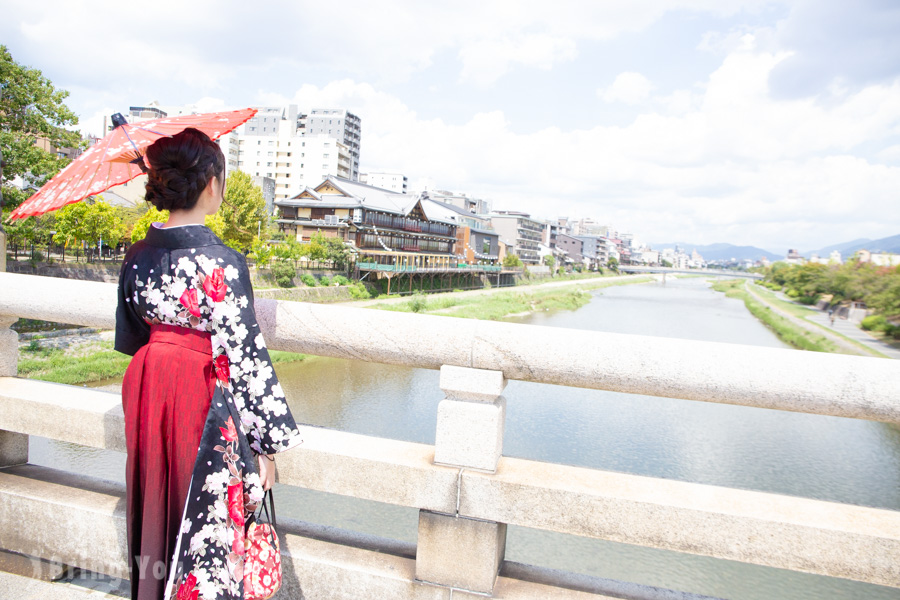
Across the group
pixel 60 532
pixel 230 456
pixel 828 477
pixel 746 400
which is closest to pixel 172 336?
pixel 230 456

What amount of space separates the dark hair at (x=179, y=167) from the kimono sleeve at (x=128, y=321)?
186 millimetres

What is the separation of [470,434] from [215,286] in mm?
722

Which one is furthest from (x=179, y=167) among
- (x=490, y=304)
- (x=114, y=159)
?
(x=490, y=304)

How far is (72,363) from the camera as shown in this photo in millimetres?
11031

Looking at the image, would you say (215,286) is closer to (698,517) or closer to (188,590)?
(188,590)

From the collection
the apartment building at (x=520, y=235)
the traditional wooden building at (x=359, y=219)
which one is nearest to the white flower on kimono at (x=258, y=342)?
the traditional wooden building at (x=359, y=219)

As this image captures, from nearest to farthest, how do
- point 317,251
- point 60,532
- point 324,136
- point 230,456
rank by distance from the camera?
point 230,456 < point 60,532 < point 317,251 < point 324,136

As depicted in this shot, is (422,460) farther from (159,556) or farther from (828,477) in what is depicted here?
(828,477)

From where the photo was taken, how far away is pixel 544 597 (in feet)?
4.98

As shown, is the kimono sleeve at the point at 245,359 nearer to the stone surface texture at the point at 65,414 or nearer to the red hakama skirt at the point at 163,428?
the red hakama skirt at the point at 163,428

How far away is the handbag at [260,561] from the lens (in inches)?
53.8

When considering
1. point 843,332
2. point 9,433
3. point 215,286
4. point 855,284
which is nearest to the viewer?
point 215,286

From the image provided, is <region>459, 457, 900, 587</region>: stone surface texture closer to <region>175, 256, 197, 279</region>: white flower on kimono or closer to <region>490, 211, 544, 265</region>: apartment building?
<region>175, 256, 197, 279</region>: white flower on kimono

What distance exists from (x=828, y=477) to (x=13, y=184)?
1644cm
